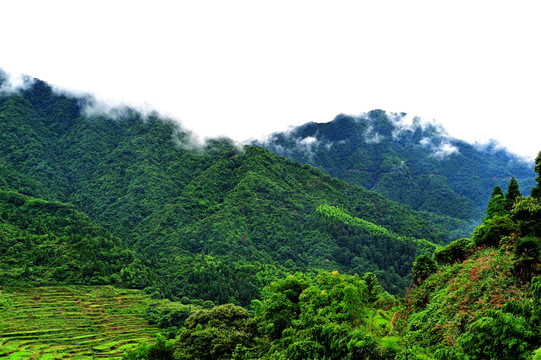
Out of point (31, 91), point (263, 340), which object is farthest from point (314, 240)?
point (31, 91)

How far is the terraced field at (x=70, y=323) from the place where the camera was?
40.8m

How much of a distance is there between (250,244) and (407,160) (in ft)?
365

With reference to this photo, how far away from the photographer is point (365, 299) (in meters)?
23.5

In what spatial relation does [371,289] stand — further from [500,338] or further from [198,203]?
[198,203]

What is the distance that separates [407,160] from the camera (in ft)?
541

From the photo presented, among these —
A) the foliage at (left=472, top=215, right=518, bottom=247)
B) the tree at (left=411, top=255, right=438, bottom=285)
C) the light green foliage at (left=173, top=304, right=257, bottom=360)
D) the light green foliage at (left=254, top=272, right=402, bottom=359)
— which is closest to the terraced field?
the light green foliage at (left=173, top=304, right=257, bottom=360)

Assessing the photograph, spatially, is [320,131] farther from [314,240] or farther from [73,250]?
[73,250]

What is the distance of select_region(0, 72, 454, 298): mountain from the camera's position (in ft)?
257

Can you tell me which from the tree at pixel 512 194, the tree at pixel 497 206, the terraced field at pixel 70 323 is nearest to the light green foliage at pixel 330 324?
the tree at pixel 497 206

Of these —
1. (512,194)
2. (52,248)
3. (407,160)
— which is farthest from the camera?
(407,160)

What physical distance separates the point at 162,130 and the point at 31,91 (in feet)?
204

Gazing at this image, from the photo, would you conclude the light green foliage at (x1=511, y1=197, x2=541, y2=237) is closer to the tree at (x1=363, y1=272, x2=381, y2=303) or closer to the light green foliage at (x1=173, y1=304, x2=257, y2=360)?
the tree at (x1=363, y1=272, x2=381, y2=303)

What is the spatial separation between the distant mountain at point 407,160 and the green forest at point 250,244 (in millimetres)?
1163

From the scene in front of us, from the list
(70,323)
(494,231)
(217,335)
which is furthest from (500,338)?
(70,323)
